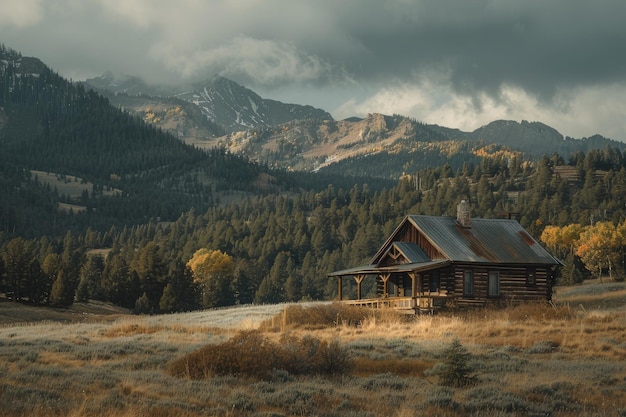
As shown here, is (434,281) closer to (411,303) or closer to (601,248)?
(411,303)

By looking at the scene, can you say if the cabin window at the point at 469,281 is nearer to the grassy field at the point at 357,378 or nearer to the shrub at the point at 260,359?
the grassy field at the point at 357,378

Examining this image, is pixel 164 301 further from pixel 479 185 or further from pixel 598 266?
pixel 479 185

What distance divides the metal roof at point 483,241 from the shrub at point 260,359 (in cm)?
2731

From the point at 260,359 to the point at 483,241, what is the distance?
33.9 m

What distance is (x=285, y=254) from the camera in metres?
163

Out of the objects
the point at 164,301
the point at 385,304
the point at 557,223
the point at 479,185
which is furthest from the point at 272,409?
the point at 479,185

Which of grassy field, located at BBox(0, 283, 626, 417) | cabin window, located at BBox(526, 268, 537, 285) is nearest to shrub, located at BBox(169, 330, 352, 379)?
grassy field, located at BBox(0, 283, 626, 417)

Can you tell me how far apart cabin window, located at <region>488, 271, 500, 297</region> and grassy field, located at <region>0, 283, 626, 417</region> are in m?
15.2

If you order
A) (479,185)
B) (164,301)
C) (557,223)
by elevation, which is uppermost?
(479,185)

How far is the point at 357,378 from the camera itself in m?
23.7

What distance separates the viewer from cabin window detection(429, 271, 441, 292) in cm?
5474

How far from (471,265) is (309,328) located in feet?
54.0

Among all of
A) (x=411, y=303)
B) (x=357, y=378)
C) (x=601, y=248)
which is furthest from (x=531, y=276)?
(x=601, y=248)

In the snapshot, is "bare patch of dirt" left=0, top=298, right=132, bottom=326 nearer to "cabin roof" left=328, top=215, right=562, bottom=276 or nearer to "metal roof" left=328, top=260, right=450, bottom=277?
"metal roof" left=328, top=260, right=450, bottom=277
